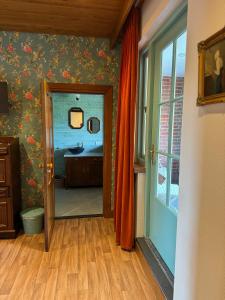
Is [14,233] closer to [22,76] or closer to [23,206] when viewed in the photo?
[23,206]

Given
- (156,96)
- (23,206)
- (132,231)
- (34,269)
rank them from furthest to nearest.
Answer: (23,206) → (132,231) → (156,96) → (34,269)

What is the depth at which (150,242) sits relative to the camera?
2453 mm

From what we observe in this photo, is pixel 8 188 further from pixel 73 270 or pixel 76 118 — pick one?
pixel 76 118

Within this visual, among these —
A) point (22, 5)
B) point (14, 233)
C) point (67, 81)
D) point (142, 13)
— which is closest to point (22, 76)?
point (67, 81)

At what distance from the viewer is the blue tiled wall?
5207 mm

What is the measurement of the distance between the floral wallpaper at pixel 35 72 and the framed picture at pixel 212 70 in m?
2.19

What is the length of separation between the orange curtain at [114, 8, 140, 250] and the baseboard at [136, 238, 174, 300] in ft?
0.57

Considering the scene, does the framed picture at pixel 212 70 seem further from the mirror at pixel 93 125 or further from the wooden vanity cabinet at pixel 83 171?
the mirror at pixel 93 125

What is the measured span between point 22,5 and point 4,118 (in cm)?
143

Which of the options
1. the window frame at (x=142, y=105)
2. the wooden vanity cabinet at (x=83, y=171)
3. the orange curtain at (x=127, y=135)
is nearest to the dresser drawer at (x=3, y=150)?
the orange curtain at (x=127, y=135)

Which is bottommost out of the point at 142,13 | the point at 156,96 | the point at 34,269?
the point at 34,269

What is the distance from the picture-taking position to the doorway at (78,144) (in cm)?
483

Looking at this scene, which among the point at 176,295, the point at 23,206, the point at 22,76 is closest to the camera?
the point at 176,295

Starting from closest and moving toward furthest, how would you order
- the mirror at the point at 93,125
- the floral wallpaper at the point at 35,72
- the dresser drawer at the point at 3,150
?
the dresser drawer at the point at 3,150
the floral wallpaper at the point at 35,72
the mirror at the point at 93,125
